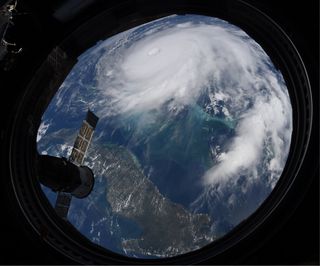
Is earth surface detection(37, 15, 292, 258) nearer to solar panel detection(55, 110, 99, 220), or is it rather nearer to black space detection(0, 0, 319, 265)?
solar panel detection(55, 110, 99, 220)

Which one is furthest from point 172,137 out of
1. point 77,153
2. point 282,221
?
point 282,221

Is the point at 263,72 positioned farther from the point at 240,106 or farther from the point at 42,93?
the point at 42,93

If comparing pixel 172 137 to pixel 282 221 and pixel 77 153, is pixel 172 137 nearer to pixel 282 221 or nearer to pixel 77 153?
pixel 77 153

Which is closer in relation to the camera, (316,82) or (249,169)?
(316,82)

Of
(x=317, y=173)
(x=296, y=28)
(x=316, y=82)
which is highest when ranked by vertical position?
(x=296, y=28)

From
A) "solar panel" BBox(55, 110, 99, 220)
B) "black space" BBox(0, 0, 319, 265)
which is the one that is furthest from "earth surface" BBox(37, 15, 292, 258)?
"black space" BBox(0, 0, 319, 265)

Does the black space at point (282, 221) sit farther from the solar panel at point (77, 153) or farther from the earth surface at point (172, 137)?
the earth surface at point (172, 137)

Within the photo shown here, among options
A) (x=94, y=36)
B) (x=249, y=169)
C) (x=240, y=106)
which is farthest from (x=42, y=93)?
(x=240, y=106)
